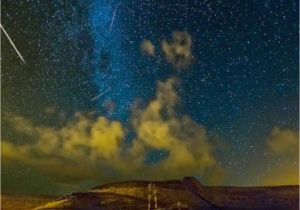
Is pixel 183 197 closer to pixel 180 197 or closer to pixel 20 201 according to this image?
pixel 180 197

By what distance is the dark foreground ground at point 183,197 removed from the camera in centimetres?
10031

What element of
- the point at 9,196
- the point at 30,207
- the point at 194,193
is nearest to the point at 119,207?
the point at 30,207

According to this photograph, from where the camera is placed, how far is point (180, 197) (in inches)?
4560

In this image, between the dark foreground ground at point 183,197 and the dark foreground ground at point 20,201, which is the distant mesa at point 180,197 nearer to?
the dark foreground ground at point 183,197

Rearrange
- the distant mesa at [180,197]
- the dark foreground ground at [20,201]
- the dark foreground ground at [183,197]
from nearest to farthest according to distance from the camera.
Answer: the dark foreground ground at [20,201] < the dark foreground ground at [183,197] < the distant mesa at [180,197]

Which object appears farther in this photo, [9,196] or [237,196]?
[237,196]

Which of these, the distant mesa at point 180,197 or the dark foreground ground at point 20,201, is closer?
the dark foreground ground at point 20,201

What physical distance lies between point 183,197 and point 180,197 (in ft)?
3.86

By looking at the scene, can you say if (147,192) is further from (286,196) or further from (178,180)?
(286,196)

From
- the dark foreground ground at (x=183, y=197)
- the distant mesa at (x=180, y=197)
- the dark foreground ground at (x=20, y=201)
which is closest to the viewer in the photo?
the dark foreground ground at (x=20, y=201)

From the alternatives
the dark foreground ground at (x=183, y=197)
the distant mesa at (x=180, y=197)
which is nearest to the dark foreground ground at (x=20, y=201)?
the dark foreground ground at (x=183, y=197)

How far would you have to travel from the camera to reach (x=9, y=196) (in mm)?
104312

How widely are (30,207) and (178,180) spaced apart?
4947 centimetres

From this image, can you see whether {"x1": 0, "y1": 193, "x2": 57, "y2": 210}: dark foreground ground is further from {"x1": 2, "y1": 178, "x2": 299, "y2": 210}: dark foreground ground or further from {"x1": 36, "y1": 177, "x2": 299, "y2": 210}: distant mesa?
{"x1": 36, "y1": 177, "x2": 299, "y2": 210}: distant mesa
